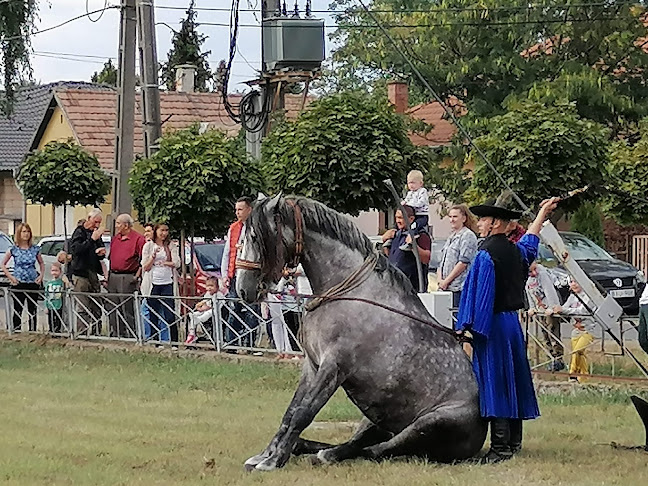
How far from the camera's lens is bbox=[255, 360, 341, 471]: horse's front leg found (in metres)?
8.06

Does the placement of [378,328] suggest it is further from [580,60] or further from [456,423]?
[580,60]

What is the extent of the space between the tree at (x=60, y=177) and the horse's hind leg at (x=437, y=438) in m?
12.2

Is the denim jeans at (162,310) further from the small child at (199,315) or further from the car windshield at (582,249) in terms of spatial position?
the car windshield at (582,249)

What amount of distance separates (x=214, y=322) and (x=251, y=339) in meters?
0.50

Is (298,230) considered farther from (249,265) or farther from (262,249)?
(249,265)

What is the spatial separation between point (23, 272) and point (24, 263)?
14 cm

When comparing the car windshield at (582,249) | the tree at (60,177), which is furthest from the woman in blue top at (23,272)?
the car windshield at (582,249)

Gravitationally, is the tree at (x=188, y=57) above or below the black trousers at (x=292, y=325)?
above

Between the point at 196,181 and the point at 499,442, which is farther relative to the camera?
the point at 196,181

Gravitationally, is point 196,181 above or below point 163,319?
above

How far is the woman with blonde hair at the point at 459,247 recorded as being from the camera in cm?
1249

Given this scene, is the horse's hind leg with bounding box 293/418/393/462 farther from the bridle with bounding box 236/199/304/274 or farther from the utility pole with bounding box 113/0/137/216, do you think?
the utility pole with bounding box 113/0/137/216

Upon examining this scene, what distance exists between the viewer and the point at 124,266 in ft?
56.0

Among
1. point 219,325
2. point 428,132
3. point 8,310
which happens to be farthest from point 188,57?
point 219,325
